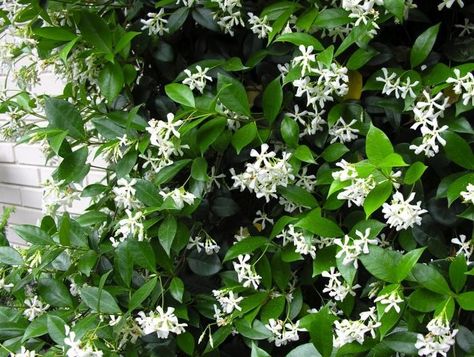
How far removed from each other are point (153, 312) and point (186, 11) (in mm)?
495

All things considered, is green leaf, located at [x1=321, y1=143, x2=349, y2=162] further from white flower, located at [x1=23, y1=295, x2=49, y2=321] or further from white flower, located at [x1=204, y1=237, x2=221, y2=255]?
white flower, located at [x1=23, y1=295, x2=49, y2=321]

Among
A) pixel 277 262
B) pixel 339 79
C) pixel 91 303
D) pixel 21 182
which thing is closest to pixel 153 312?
pixel 91 303

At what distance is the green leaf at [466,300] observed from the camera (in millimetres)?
741

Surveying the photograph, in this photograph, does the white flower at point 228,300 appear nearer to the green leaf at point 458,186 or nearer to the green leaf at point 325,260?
the green leaf at point 325,260

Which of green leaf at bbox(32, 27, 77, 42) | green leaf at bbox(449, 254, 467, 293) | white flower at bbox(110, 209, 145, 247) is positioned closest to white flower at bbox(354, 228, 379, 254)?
green leaf at bbox(449, 254, 467, 293)

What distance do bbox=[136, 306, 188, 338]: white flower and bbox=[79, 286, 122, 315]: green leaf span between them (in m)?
0.05

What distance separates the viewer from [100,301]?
0.93 m

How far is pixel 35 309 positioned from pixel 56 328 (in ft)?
0.43

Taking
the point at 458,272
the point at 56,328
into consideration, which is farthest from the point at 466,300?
the point at 56,328

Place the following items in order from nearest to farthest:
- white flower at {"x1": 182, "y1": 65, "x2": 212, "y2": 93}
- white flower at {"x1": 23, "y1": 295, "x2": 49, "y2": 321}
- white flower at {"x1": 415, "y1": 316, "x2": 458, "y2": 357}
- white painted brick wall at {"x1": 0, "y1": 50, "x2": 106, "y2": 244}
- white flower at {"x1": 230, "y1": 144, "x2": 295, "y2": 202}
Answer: white flower at {"x1": 415, "y1": 316, "x2": 458, "y2": 357} < white flower at {"x1": 230, "y1": 144, "x2": 295, "y2": 202} < white flower at {"x1": 182, "y1": 65, "x2": 212, "y2": 93} < white flower at {"x1": 23, "y1": 295, "x2": 49, "y2": 321} < white painted brick wall at {"x1": 0, "y1": 50, "x2": 106, "y2": 244}

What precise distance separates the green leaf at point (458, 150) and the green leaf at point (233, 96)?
294 mm

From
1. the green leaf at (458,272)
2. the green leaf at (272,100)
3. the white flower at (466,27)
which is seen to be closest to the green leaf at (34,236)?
the green leaf at (272,100)

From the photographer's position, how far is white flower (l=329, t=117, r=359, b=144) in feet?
2.98

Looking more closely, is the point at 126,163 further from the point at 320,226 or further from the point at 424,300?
the point at 424,300
